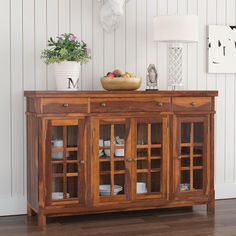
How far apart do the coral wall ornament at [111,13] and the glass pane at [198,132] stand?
40.9 inches

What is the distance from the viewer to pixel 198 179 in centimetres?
438

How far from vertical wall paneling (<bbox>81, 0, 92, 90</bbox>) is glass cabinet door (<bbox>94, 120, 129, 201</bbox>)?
569 millimetres

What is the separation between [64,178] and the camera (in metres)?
4.00

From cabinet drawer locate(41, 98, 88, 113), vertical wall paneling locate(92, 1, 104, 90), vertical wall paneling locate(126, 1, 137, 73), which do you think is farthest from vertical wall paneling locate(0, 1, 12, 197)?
vertical wall paneling locate(126, 1, 137, 73)

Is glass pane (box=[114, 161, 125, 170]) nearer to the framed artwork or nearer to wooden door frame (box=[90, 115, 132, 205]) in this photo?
wooden door frame (box=[90, 115, 132, 205])

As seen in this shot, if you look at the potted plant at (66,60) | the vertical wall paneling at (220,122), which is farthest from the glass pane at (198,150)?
the potted plant at (66,60)

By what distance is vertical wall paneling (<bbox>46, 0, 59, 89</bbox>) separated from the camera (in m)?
4.39

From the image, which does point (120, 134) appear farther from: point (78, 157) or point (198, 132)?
point (198, 132)

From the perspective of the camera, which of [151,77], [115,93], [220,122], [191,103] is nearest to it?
[115,93]

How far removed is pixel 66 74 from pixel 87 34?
505 millimetres

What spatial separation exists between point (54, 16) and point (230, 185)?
2148mm

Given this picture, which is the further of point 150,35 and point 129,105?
point 150,35

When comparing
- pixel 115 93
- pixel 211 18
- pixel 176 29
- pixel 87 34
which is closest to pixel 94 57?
pixel 87 34

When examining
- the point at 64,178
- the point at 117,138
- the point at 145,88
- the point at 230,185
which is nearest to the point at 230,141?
the point at 230,185
